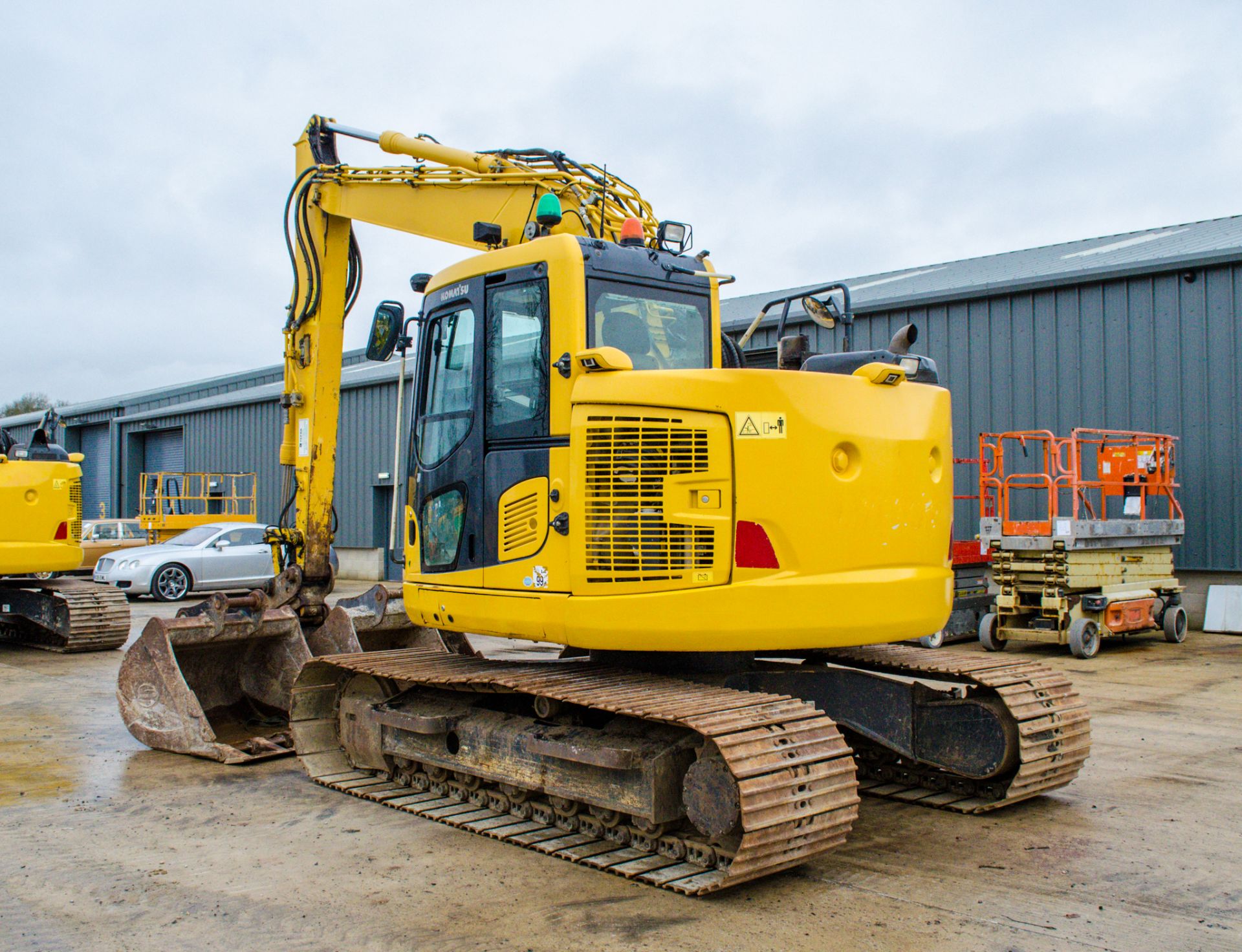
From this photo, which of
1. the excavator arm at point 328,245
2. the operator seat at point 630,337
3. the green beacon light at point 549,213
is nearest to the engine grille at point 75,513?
the excavator arm at point 328,245

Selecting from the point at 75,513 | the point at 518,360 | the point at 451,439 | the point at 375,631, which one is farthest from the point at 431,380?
the point at 75,513

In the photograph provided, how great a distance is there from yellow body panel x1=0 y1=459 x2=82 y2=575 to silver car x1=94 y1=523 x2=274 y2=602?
6.86 m

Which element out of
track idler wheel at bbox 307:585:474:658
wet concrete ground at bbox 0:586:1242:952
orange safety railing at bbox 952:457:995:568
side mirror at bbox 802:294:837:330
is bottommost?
wet concrete ground at bbox 0:586:1242:952

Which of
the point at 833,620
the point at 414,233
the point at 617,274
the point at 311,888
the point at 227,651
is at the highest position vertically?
the point at 414,233

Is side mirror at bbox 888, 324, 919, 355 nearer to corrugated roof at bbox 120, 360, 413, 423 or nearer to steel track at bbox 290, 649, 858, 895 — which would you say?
steel track at bbox 290, 649, 858, 895

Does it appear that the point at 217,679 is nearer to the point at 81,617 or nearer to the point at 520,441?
the point at 520,441

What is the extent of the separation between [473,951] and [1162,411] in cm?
1414

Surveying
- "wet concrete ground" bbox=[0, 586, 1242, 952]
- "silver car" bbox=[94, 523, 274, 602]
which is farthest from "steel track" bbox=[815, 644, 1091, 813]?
"silver car" bbox=[94, 523, 274, 602]

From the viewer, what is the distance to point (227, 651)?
8.23 m

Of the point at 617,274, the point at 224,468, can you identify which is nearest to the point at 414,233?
the point at 617,274

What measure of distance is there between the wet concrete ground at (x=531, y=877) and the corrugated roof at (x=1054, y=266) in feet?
32.9

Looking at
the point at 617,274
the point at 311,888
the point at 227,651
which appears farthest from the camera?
the point at 227,651

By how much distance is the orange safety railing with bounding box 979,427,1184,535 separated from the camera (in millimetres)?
13227

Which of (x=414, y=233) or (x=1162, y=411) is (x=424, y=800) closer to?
(x=414, y=233)
